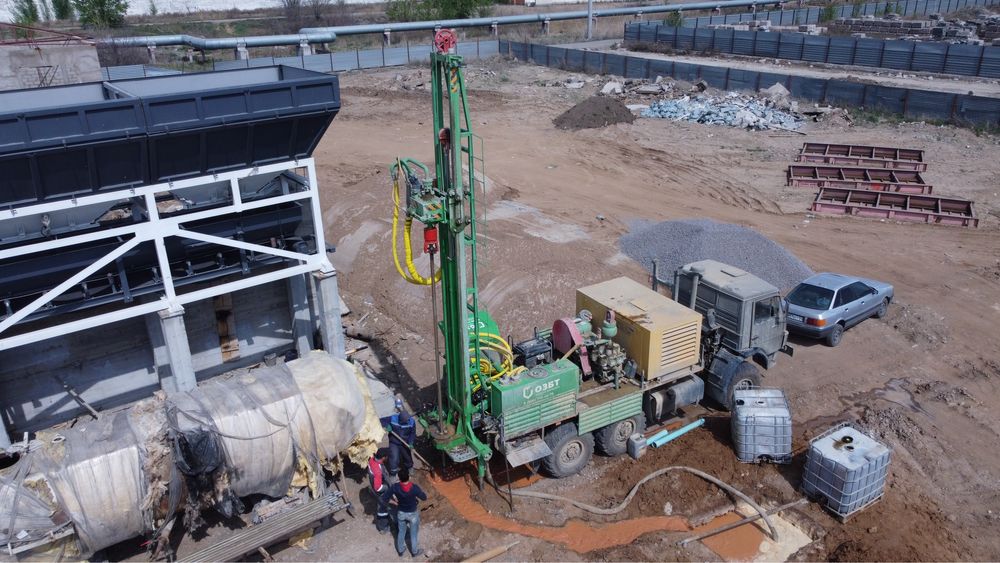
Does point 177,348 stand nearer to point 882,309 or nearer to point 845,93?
point 882,309

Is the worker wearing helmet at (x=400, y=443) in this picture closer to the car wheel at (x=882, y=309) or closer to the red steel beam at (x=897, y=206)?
the car wheel at (x=882, y=309)

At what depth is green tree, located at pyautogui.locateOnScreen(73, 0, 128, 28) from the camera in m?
58.4

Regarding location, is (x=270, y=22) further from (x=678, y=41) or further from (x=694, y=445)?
(x=694, y=445)

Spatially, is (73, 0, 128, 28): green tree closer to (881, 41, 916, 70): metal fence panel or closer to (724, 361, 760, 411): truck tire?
(881, 41, 916, 70): metal fence panel

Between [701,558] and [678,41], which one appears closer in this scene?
[701,558]

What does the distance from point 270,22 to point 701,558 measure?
65992 millimetres

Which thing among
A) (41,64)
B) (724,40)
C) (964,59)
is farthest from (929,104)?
(41,64)

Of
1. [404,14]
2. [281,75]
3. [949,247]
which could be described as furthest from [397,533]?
[404,14]

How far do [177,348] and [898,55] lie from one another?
1893 inches

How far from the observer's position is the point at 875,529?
1061 centimetres

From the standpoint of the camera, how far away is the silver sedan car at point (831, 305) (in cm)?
1590

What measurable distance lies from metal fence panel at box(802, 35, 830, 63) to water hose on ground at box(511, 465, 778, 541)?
45494 millimetres

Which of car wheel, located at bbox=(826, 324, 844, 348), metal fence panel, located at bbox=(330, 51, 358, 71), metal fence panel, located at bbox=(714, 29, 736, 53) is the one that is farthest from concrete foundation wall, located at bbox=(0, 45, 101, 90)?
metal fence panel, located at bbox=(714, 29, 736, 53)

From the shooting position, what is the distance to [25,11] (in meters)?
59.6
